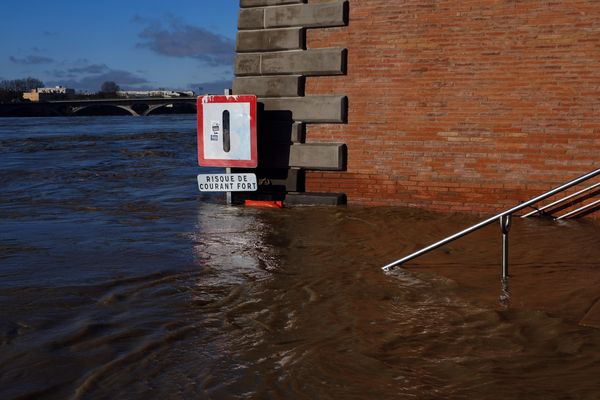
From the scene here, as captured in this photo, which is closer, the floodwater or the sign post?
the floodwater

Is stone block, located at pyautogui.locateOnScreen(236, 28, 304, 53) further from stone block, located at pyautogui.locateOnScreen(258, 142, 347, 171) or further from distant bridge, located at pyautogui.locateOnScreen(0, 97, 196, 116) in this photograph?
distant bridge, located at pyautogui.locateOnScreen(0, 97, 196, 116)

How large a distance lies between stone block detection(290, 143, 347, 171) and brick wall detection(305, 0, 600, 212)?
13 centimetres

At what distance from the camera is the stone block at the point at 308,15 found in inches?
437

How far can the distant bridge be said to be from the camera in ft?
335

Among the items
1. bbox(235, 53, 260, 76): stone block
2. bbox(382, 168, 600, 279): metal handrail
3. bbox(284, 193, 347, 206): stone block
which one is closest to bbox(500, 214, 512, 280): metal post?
bbox(382, 168, 600, 279): metal handrail

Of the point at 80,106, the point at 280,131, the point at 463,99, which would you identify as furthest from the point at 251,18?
the point at 80,106

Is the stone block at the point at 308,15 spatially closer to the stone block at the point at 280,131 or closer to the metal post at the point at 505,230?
the stone block at the point at 280,131

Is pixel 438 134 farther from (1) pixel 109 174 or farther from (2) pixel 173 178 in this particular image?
(1) pixel 109 174

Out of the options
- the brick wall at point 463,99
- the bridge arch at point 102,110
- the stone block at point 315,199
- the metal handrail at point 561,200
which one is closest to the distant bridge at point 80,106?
the bridge arch at point 102,110

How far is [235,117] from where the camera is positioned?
38.7 feet

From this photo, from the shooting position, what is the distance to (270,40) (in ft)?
38.3

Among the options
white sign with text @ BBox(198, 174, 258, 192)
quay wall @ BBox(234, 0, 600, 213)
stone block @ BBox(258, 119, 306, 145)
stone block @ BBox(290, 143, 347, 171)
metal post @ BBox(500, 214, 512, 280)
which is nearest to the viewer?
metal post @ BBox(500, 214, 512, 280)

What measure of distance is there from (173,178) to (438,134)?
31.2ft

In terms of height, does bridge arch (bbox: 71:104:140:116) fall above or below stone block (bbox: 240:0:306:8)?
above
